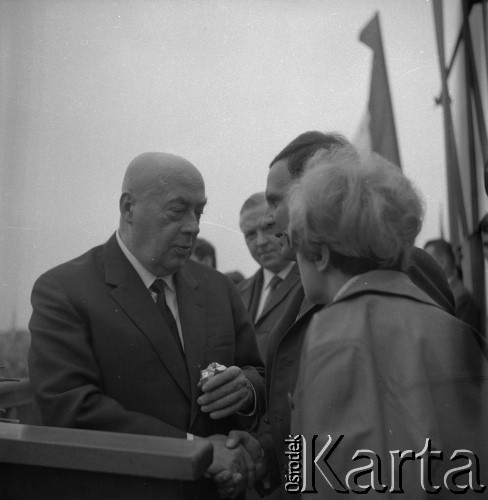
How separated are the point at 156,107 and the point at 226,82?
0.61 feet

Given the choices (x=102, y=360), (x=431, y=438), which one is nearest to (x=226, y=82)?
(x=102, y=360)

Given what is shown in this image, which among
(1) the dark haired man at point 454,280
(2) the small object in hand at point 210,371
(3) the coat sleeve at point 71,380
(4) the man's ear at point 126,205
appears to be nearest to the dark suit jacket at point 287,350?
(1) the dark haired man at point 454,280

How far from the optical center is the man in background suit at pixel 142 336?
136 cm

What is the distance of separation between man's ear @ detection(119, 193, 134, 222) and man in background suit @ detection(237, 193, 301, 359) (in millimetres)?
273

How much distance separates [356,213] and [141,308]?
0.59m

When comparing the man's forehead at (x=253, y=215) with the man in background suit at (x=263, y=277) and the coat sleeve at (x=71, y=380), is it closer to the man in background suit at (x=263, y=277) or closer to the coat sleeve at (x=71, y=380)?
the man in background suit at (x=263, y=277)

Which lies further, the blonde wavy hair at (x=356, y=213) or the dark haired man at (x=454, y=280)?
the dark haired man at (x=454, y=280)

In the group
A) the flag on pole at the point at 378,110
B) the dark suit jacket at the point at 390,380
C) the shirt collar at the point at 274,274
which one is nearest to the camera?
the dark suit jacket at the point at 390,380

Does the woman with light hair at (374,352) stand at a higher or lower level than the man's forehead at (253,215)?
lower

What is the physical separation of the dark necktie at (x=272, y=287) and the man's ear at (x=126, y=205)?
0.45 meters

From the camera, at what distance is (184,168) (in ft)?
4.72

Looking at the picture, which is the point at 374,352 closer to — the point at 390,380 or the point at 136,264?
the point at 390,380

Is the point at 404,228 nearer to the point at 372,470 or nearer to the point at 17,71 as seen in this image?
the point at 372,470

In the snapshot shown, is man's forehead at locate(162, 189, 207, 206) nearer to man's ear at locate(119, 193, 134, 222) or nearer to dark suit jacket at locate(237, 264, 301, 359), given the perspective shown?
man's ear at locate(119, 193, 134, 222)
